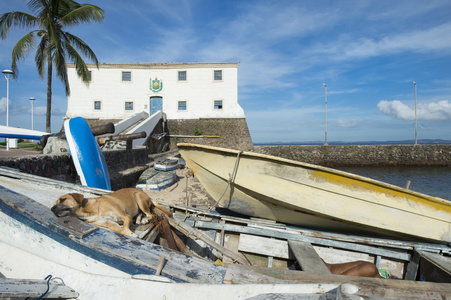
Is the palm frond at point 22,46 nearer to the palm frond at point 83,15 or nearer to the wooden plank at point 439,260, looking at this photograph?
the palm frond at point 83,15

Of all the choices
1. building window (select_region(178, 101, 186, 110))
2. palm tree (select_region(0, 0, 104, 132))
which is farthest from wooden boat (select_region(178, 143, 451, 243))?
building window (select_region(178, 101, 186, 110))

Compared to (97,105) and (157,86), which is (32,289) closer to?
(157,86)

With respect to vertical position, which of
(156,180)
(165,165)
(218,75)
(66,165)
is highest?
(218,75)

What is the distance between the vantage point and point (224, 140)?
90.0 feet

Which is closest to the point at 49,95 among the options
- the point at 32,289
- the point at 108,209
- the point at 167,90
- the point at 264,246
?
the point at 167,90

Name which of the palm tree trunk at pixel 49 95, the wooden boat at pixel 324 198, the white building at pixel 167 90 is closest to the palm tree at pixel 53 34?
the palm tree trunk at pixel 49 95

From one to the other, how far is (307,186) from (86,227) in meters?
3.72

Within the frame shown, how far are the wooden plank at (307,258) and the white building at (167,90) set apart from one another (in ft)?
81.1

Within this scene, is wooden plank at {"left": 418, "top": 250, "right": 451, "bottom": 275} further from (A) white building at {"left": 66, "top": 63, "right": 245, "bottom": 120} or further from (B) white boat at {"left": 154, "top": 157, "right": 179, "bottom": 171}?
(A) white building at {"left": 66, "top": 63, "right": 245, "bottom": 120}

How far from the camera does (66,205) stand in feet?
7.73

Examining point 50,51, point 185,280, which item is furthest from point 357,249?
point 50,51

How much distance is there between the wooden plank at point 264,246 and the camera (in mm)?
4172

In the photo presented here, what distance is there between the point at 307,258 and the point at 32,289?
290cm

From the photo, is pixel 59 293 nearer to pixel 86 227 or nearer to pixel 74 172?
pixel 86 227
